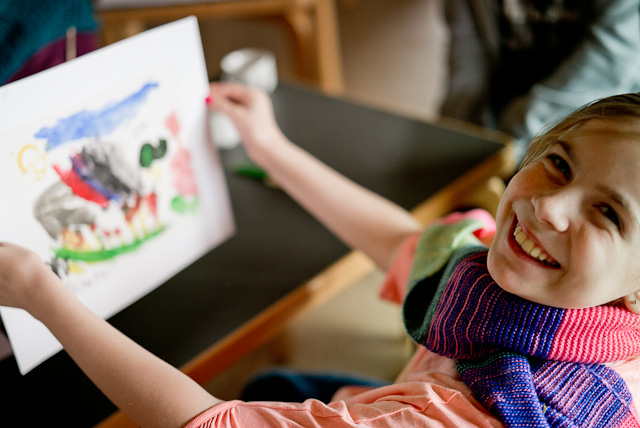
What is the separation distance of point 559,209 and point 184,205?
0.45m

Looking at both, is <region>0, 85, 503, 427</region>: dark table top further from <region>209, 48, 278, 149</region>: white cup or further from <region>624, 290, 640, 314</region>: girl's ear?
<region>624, 290, 640, 314</region>: girl's ear

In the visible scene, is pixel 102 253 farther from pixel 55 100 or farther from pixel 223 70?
pixel 223 70

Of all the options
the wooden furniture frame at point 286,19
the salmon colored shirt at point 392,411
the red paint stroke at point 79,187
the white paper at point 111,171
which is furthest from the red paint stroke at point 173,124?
the wooden furniture frame at point 286,19

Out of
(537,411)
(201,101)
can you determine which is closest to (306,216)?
(201,101)

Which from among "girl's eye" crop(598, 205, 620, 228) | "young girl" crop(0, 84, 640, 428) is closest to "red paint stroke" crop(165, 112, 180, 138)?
"young girl" crop(0, 84, 640, 428)

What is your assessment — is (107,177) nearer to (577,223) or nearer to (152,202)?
(152,202)

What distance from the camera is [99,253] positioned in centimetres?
64

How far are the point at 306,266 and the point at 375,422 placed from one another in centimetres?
31

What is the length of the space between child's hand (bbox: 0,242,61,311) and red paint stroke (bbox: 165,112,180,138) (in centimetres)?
23

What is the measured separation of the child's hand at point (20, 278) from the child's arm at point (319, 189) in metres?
0.31

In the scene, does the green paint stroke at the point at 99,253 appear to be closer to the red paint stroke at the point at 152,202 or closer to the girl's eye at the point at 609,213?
the red paint stroke at the point at 152,202

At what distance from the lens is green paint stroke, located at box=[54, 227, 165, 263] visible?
23.5 inches

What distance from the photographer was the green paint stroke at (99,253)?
0.60 m

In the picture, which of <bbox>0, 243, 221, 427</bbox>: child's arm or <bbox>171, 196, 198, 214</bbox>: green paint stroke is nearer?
<bbox>0, 243, 221, 427</bbox>: child's arm
